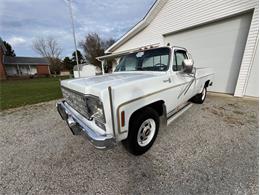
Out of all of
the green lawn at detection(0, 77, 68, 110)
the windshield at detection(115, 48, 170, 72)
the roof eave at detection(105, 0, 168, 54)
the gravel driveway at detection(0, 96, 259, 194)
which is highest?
the roof eave at detection(105, 0, 168, 54)

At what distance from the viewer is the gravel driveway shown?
6.52 feet

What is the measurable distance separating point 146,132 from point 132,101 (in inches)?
36.1

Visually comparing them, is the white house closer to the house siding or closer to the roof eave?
the roof eave

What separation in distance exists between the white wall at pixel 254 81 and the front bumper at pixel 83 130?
6.49 metres

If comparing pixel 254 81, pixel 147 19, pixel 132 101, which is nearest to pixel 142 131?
pixel 132 101

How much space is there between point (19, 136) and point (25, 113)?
2.28 meters

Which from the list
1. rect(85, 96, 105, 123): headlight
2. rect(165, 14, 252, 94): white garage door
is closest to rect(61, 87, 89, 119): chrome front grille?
rect(85, 96, 105, 123): headlight

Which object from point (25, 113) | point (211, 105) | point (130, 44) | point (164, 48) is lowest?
point (25, 113)

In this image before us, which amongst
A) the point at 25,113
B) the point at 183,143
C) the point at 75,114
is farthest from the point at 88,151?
the point at 25,113

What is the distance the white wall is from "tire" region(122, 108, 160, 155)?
5.39 m

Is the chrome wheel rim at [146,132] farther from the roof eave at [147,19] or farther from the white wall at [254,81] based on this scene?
the roof eave at [147,19]

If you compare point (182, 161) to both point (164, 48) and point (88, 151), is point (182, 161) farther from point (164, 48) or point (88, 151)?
point (164, 48)

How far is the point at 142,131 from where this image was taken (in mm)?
2559

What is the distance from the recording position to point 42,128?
4008 mm
